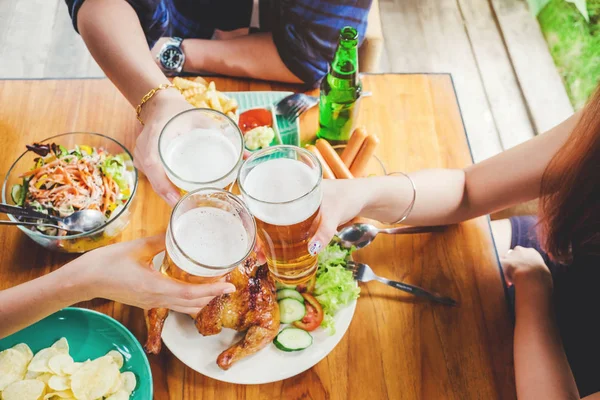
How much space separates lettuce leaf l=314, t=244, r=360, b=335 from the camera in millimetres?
1463

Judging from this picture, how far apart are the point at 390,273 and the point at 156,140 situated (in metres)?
0.90

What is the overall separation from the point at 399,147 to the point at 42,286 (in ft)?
4.45

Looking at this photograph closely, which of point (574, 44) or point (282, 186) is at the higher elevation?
point (282, 186)

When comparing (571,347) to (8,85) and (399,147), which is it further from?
(8,85)

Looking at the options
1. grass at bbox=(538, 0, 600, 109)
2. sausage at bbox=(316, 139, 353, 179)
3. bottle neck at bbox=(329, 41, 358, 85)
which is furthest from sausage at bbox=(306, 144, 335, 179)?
grass at bbox=(538, 0, 600, 109)

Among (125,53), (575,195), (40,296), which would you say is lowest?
(40,296)

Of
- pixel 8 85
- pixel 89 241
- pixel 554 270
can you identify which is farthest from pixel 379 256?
pixel 8 85

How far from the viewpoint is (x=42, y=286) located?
127 cm

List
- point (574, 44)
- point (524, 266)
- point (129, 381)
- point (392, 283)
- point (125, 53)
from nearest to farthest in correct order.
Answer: point (129, 381) < point (392, 283) < point (125, 53) < point (524, 266) < point (574, 44)

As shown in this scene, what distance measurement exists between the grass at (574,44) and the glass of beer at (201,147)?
3.61 meters

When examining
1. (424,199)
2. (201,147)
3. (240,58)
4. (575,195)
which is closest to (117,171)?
(201,147)

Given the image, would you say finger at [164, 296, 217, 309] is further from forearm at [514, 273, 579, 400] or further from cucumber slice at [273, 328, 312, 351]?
forearm at [514, 273, 579, 400]

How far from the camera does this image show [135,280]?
1.20 meters

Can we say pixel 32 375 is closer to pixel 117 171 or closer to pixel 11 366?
pixel 11 366
